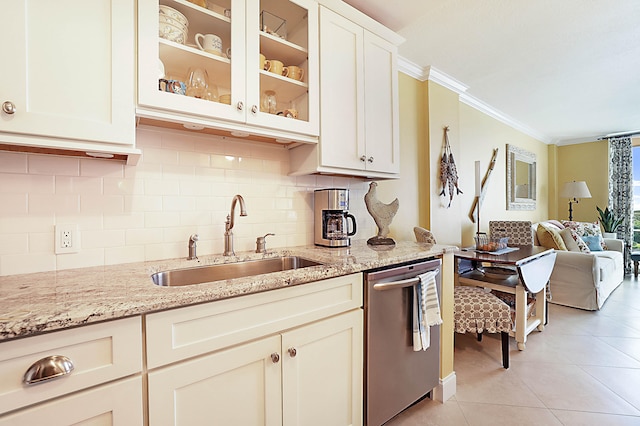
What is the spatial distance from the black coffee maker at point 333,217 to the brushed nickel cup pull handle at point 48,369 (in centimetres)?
137

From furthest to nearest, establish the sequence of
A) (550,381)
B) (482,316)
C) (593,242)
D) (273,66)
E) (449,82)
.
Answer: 1. (593,242)
2. (449,82)
3. (482,316)
4. (550,381)
5. (273,66)

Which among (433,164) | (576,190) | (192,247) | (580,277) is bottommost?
(580,277)

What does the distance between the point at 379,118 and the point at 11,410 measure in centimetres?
205

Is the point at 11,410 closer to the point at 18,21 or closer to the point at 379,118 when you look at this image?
the point at 18,21

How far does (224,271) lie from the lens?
151 centimetres

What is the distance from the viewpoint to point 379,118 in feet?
6.48

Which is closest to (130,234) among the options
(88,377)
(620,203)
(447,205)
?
(88,377)

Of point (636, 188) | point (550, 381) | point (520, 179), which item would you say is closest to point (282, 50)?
point (550, 381)

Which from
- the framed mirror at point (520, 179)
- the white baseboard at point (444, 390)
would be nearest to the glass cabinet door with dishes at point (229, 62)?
the white baseboard at point (444, 390)

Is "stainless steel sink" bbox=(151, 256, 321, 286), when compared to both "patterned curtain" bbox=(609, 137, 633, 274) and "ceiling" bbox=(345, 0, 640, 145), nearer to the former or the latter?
"ceiling" bbox=(345, 0, 640, 145)

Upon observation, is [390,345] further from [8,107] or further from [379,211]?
[8,107]

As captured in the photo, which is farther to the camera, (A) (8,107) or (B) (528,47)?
(B) (528,47)

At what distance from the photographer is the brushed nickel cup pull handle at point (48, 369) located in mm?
704

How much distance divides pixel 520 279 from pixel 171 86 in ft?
9.07
